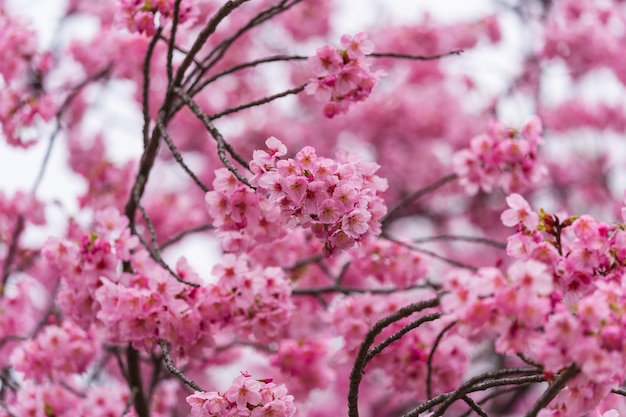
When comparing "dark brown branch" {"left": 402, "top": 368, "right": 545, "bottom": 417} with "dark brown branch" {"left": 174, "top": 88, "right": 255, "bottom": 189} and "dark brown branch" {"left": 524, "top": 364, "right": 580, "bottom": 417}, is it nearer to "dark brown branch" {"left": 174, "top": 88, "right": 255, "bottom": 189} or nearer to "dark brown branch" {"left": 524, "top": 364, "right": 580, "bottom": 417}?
"dark brown branch" {"left": 524, "top": 364, "right": 580, "bottom": 417}

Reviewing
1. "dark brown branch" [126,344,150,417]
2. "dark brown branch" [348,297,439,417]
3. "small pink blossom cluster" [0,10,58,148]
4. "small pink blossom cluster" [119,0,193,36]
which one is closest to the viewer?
"dark brown branch" [348,297,439,417]

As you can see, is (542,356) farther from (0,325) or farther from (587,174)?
(587,174)

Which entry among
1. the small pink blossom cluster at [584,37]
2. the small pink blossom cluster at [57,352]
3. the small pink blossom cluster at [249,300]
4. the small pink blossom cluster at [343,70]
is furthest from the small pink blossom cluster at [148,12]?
the small pink blossom cluster at [584,37]

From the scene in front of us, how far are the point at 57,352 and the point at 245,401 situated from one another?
112 centimetres

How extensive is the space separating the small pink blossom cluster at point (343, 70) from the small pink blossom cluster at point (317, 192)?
35cm

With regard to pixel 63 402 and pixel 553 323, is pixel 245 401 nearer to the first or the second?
pixel 553 323

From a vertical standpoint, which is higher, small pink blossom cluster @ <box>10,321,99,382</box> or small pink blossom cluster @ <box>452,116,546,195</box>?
small pink blossom cluster @ <box>452,116,546,195</box>

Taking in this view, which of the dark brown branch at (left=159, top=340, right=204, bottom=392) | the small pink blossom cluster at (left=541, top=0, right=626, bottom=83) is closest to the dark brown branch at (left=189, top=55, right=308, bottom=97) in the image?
the dark brown branch at (left=159, top=340, right=204, bottom=392)

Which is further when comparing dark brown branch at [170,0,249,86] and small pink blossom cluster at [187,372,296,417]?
dark brown branch at [170,0,249,86]

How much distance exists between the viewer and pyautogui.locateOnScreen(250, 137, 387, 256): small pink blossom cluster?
1.65 m

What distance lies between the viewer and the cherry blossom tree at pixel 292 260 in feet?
5.05

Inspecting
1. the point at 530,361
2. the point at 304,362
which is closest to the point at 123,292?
the point at 304,362

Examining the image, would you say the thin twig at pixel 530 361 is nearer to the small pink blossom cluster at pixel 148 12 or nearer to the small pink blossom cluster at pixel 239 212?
the small pink blossom cluster at pixel 239 212

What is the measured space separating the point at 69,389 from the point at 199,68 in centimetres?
137
